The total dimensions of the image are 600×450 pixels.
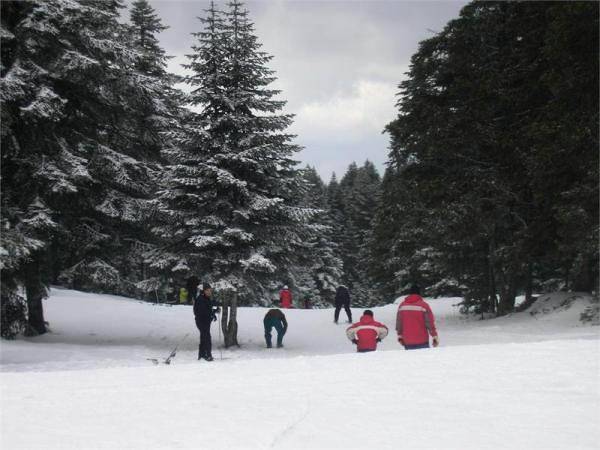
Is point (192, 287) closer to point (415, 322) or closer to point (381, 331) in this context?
point (381, 331)

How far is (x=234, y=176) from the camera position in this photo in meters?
19.6

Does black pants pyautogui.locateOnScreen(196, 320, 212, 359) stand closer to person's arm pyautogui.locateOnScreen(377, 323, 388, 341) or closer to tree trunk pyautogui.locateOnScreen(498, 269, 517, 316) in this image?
person's arm pyautogui.locateOnScreen(377, 323, 388, 341)

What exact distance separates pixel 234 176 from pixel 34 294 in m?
7.28

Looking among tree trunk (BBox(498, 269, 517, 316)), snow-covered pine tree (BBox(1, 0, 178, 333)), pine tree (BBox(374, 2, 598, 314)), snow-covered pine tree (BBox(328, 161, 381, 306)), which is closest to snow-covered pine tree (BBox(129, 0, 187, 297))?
snow-covered pine tree (BBox(1, 0, 178, 333))

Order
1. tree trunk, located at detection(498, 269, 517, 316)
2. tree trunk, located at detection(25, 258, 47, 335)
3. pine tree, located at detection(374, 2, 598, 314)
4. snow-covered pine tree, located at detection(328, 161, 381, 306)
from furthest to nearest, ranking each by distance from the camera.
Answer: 1. snow-covered pine tree, located at detection(328, 161, 381, 306)
2. tree trunk, located at detection(498, 269, 517, 316)
3. pine tree, located at detection(374, 2, 598, 314)
4. tree trunk, located at detection(25, 258, 47, 335)

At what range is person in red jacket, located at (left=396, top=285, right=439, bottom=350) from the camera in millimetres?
10414

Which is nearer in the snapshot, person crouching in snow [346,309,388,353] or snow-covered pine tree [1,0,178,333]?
person crouching in snow [346,309,388,353]

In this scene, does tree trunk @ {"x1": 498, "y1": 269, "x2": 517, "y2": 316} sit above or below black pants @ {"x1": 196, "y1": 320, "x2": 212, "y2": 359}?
above

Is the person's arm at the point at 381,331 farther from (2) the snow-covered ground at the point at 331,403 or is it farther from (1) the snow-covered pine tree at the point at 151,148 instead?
(1) the snow-covered pine tree at the point at 151,148

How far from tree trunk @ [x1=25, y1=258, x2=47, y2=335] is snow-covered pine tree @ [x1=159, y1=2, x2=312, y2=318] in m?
4.34

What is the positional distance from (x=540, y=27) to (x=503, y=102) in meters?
2.65

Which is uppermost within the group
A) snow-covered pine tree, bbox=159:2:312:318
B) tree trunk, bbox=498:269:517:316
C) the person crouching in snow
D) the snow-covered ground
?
snow-covered pine tree, bbox=159:2:312:318

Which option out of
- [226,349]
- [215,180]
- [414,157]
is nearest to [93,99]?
[215,180]

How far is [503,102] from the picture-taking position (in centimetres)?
1969
